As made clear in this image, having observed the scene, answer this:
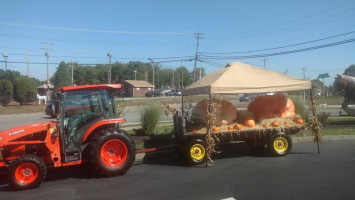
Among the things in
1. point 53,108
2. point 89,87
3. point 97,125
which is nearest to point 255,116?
point 97,125

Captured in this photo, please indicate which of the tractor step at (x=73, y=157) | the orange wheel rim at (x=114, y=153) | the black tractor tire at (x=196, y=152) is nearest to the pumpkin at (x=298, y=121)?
the black tractor tire at (x=196, y=152)

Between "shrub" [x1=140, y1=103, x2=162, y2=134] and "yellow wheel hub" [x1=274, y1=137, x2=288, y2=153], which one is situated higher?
"shrub" [x1=140, y1=103, x2=162, y2=134]

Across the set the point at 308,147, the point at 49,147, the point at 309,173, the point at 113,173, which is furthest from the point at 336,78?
the point at 49,147

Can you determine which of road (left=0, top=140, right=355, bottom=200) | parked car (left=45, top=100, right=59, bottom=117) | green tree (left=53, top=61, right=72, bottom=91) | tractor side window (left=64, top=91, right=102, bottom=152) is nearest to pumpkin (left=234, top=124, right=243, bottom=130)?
road (left=0, top=140, right=355, bottom=200)

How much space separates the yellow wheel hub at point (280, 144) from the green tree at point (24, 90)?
36273mm

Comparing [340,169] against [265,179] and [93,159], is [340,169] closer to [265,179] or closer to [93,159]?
[265,179]

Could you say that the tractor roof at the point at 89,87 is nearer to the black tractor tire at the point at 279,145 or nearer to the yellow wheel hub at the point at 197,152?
the yellow wheel hub at the point at 197,152

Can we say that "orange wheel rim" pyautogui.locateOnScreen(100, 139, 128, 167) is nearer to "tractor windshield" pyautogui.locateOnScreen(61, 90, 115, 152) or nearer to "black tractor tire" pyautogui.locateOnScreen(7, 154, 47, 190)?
"tractor windshield" pyautogui.locateOnScreen(61, 90, 115, 152)

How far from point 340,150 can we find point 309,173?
10.7ft

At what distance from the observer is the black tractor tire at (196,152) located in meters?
7.84

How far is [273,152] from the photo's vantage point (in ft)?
28.3

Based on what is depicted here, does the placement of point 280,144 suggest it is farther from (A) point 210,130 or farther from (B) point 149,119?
(B) point 149,119

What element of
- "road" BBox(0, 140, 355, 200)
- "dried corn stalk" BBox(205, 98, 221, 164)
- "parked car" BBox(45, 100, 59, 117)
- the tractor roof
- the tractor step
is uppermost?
the tractor roof

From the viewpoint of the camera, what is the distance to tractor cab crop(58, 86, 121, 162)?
681 cm
